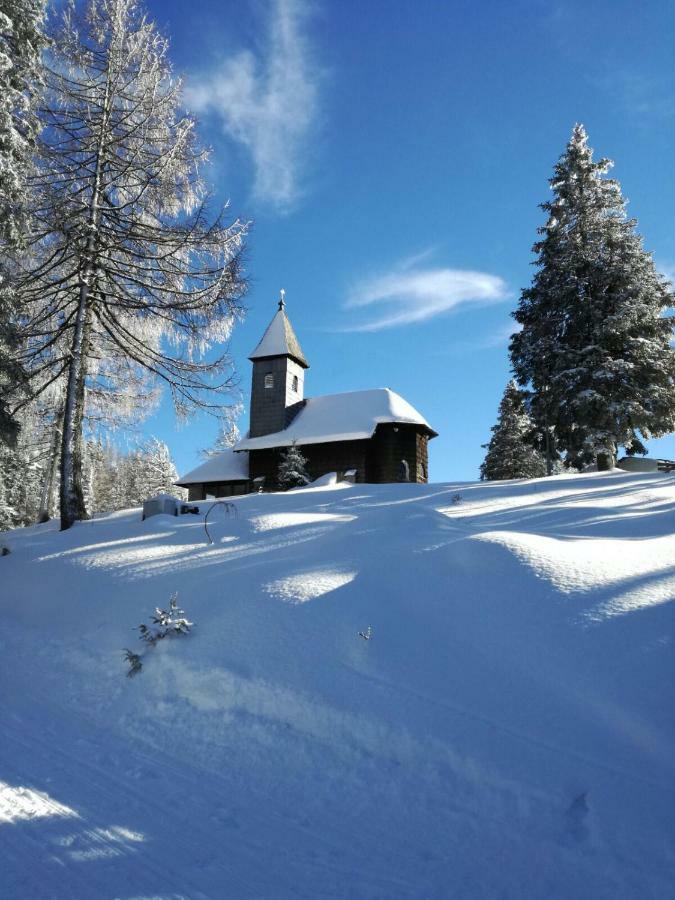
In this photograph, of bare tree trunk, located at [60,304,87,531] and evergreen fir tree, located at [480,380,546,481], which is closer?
bare tree trunk, located at [60,304,87,531]

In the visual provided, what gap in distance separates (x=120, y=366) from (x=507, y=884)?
47.6 ft

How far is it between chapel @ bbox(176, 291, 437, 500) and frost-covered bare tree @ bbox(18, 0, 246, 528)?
11.9 meters

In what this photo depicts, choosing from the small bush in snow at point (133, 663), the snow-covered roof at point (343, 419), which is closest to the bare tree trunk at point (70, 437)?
the small bush in snow at point (133, 663)

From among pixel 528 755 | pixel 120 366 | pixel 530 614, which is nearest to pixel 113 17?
pixel 120 366

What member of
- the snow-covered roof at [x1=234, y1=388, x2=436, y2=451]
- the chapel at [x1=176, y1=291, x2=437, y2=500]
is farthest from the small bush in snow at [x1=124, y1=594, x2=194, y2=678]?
the snow-covered roof at [x1=234, y1=388, x2=436, y2=451]

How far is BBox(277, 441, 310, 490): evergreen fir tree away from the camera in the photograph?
22.5m

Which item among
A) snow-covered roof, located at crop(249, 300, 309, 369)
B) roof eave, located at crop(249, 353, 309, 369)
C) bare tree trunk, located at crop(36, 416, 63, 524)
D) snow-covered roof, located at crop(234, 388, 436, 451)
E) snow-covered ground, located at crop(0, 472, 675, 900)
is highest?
snow-covered roof, located at crop(249, 300, 309, 369)

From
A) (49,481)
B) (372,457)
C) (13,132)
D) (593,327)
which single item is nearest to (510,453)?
(372,457)

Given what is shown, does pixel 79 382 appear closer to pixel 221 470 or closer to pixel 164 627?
pixel 164 627

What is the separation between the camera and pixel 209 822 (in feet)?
9.93

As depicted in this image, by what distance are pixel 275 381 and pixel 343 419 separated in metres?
4.35

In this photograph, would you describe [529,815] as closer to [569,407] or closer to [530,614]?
[530,614]

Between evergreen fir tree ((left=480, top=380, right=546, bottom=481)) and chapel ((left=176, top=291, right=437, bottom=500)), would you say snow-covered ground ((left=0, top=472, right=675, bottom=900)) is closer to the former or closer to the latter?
chapel ((left=176, top=291, right=437, bottom=500))

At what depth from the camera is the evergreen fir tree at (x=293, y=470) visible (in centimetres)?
2252
